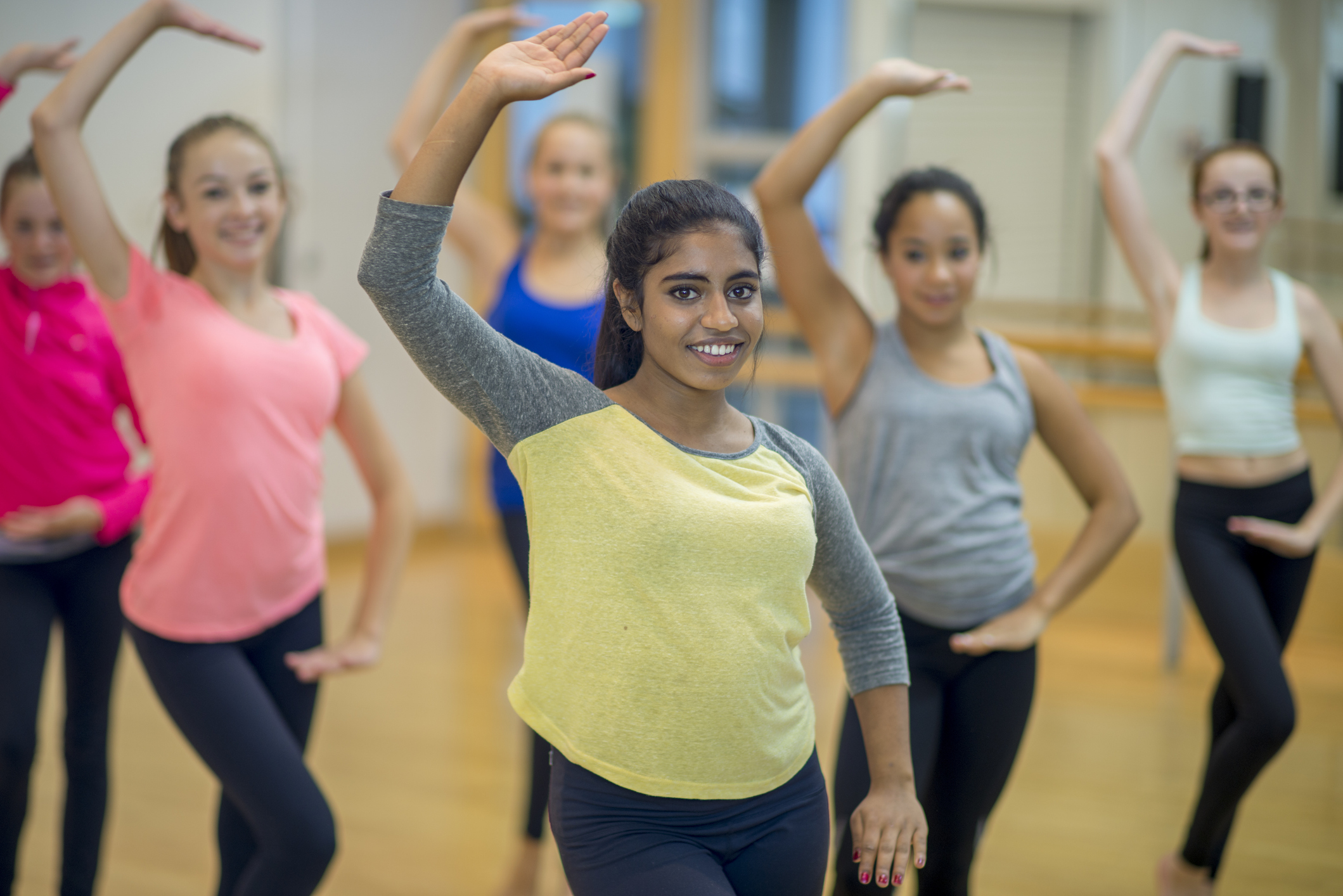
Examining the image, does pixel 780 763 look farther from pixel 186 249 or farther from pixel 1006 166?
pixel 1006 166

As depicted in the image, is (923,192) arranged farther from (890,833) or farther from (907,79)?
(890,833)

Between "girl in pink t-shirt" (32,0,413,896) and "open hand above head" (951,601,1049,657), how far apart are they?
3.33ft

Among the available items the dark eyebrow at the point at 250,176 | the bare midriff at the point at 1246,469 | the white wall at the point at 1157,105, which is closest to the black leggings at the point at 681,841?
the dark eyebrow at the point at 250,176

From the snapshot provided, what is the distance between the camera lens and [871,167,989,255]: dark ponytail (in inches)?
83.4

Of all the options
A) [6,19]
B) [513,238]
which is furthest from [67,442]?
[6,19]

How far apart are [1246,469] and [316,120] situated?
4799 mm

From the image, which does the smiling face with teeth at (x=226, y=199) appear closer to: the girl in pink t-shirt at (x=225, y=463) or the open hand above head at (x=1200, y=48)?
the girl in pink t-shirt at (x=225, y=463)

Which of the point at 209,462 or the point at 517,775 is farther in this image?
the point at 517,775

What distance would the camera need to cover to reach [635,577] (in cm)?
Answer: 136

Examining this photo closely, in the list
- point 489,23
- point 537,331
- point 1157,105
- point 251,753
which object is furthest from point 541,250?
point 1157,105

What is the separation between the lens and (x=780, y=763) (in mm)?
1454

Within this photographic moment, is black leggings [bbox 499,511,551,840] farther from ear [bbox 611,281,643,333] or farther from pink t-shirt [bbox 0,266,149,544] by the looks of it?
ear [bbox 611,281,643,333]

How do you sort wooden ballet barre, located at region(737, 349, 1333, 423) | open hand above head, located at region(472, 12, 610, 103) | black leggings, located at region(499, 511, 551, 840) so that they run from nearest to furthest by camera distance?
open hand above head, located at region(472, 12, 610, 103) → black leggings, located at region(499, 511, 551, 840) → wooden ballet barre, located at region(737, 349, 1333, 423)

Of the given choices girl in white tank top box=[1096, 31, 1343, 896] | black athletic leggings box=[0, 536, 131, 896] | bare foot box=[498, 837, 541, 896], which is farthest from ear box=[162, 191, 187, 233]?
girl in white tank top box=[1096, 31, 1343, 896]
